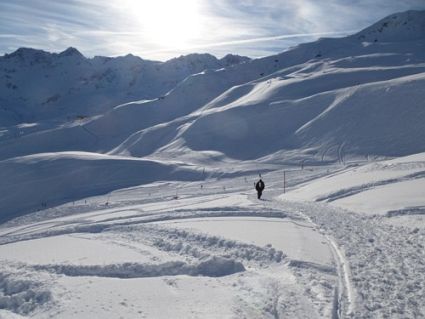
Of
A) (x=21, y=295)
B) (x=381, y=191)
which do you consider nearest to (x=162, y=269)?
(x=21, y=295)

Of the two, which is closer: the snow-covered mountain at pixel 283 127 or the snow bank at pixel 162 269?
the snow bank at pixel 162 269

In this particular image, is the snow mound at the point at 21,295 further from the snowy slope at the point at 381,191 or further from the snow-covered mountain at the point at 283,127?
the snow-covered mountain at the point at 283,127

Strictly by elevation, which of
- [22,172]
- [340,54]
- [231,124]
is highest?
[340,54]

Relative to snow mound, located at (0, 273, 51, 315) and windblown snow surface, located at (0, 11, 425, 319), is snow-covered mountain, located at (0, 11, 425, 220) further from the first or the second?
snow mound, located at (0, 273, 51, 315)

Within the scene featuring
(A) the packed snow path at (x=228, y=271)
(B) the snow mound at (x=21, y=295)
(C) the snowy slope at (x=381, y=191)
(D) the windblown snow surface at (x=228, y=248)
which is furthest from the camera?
(C) the snowy slope at (x=381, y=191)

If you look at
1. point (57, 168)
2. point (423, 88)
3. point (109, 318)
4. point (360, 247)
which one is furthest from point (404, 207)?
point (423, 88)

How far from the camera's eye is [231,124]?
85188mm

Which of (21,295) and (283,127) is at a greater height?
(283,127)

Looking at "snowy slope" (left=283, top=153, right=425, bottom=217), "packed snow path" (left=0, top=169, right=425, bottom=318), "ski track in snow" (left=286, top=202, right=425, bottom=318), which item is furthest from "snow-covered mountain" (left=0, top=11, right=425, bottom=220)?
"ski track in snow" (left=286, top=202, right=425, bottom=318)

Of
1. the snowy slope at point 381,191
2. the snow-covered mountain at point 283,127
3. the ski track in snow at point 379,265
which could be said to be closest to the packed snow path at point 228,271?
the ski track in snow at point 379,265

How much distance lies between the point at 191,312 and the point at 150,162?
53836 millimetres

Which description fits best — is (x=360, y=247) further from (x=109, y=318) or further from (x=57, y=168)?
(x=57, y=168)

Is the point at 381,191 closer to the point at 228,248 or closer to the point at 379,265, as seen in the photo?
the point at 379,265

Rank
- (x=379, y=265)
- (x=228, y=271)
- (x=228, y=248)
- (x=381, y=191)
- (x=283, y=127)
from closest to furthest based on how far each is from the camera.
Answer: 1. (x=379, y=265)
2. (x=228, y=271)
3. (x=228, y=248)
4. (x=381, y=191)
5. (x=283, y=127)
